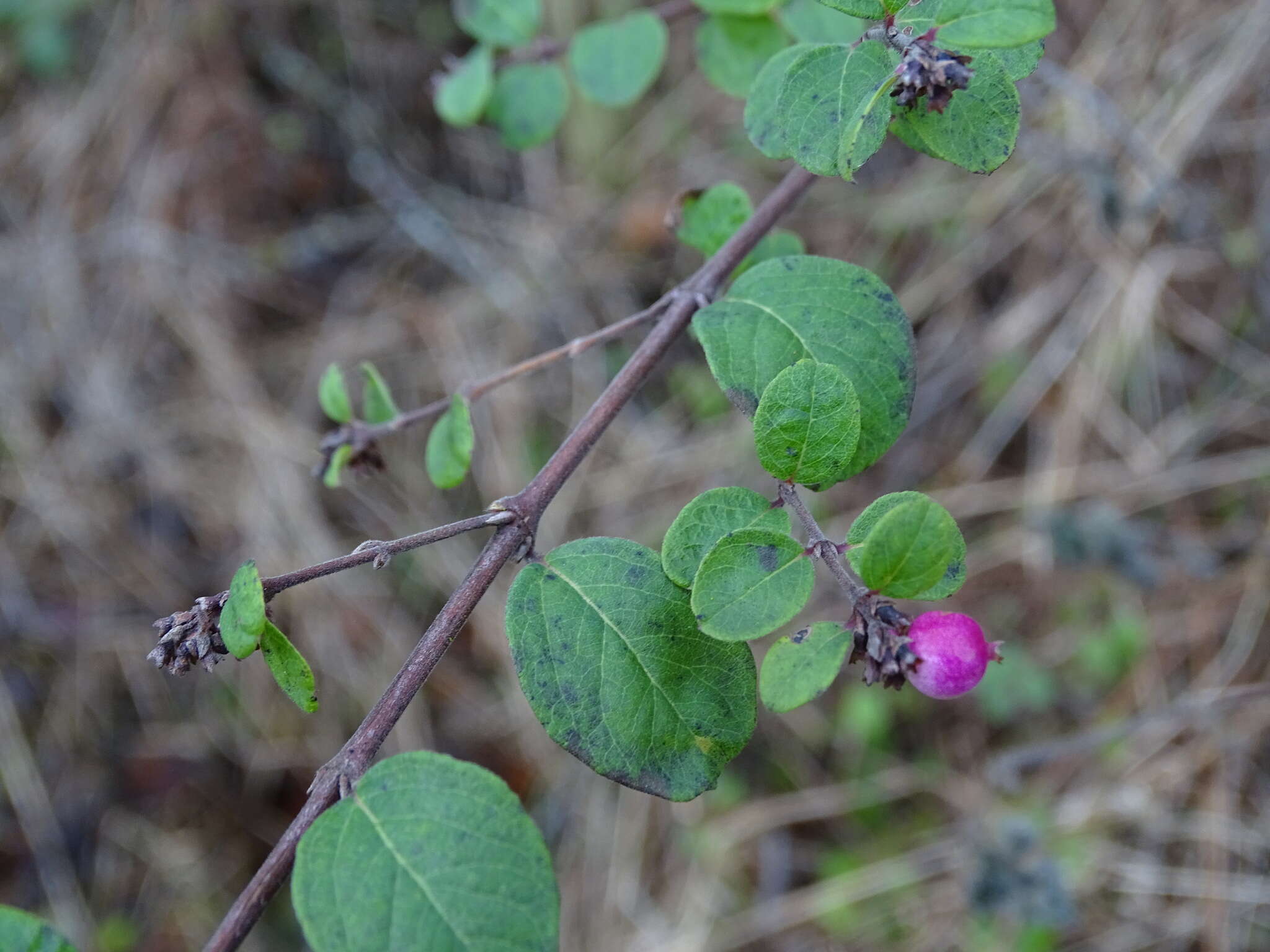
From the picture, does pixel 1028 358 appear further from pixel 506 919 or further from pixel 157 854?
pixel 157 854

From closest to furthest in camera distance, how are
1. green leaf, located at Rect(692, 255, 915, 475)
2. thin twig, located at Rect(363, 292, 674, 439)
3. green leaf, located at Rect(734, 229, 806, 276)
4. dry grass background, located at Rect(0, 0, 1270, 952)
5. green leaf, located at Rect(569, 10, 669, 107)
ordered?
green leaf, located at Rect(692, 255, 915, 475) → thin twig, located at Rect(363, 292, 674, 439) → green leaf, located at Rect(734, 229, 806, 276) → green leaf, located at Rect(569, 10, 669, 107) → dry grass background, located at Rect(0, 0, 1270, 952)

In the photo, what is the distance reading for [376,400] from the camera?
5.30 ft

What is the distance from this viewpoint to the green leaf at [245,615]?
0.93 m

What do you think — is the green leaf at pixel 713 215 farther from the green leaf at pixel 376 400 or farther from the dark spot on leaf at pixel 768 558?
the dark spot on leaf at pixel 768 558

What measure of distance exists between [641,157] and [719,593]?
9.95ft

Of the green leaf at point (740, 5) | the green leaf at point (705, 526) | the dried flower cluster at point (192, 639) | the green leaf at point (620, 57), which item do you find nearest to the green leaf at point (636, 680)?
the green leaf at point (705, 526)

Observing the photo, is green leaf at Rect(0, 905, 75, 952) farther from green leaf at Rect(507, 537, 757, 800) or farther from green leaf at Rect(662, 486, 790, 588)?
green leaf at Rect(662, 486, 790, 588)

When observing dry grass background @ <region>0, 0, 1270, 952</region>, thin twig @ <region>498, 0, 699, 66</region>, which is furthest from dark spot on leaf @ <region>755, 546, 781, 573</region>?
dry grass background @ <region>0, 0, 1270, 952</region>

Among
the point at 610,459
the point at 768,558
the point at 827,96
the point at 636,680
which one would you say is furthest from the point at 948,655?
the point at 610,459

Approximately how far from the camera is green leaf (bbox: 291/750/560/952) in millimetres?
891

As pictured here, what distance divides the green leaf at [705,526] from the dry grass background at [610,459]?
1.47 meters

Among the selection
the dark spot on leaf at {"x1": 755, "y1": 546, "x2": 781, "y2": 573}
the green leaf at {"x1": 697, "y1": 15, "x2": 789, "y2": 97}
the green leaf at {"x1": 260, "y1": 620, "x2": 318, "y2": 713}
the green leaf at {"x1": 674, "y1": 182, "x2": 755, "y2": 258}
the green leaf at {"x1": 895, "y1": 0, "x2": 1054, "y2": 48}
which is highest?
the green leaf at {"x1": 895, "y1": 0, "x2": 1054, "y2": 48}

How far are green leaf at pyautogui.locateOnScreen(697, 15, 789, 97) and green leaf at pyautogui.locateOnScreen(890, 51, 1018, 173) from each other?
0.67m

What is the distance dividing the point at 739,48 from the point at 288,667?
1.30 metres
